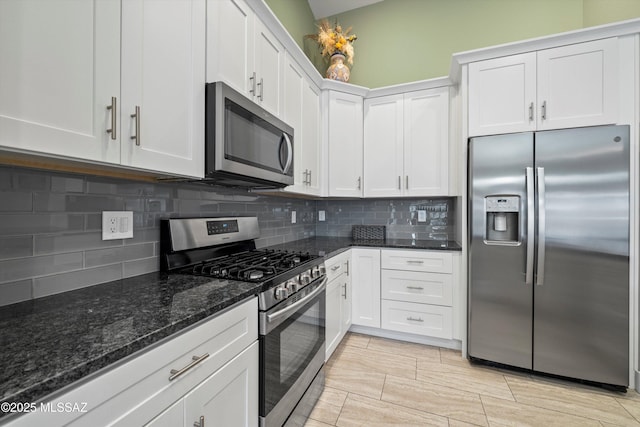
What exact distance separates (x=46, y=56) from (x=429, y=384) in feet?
8.22

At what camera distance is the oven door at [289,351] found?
1127 mm

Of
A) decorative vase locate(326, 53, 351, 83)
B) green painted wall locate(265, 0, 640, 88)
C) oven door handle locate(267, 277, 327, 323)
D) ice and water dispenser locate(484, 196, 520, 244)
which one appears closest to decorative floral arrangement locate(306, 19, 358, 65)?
decorative vase locate(326, 53, 351, 83)

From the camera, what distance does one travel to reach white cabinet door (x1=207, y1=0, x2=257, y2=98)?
1.30m

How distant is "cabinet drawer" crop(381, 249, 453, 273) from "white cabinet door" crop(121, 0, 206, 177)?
1880 millimetres

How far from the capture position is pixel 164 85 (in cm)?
107

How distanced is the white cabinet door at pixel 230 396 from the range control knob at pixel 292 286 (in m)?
0.28

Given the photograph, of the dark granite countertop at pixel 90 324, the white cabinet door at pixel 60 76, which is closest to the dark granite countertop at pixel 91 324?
the dark granite countertop at pixel 90 324

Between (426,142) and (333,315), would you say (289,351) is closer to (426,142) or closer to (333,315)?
(333,315)

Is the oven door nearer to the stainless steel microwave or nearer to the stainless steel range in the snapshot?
the stainless steel range

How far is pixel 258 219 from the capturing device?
2.21 meters

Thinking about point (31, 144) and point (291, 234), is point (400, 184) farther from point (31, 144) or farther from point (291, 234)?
point (31, 144)

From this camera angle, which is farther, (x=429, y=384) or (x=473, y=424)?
(x=429, y=384)

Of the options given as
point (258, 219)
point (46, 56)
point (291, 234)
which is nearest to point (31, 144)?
point (46, 56)

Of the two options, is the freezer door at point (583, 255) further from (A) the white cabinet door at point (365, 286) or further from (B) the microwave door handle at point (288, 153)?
(B) the microwave door handle at point (288, 153)
